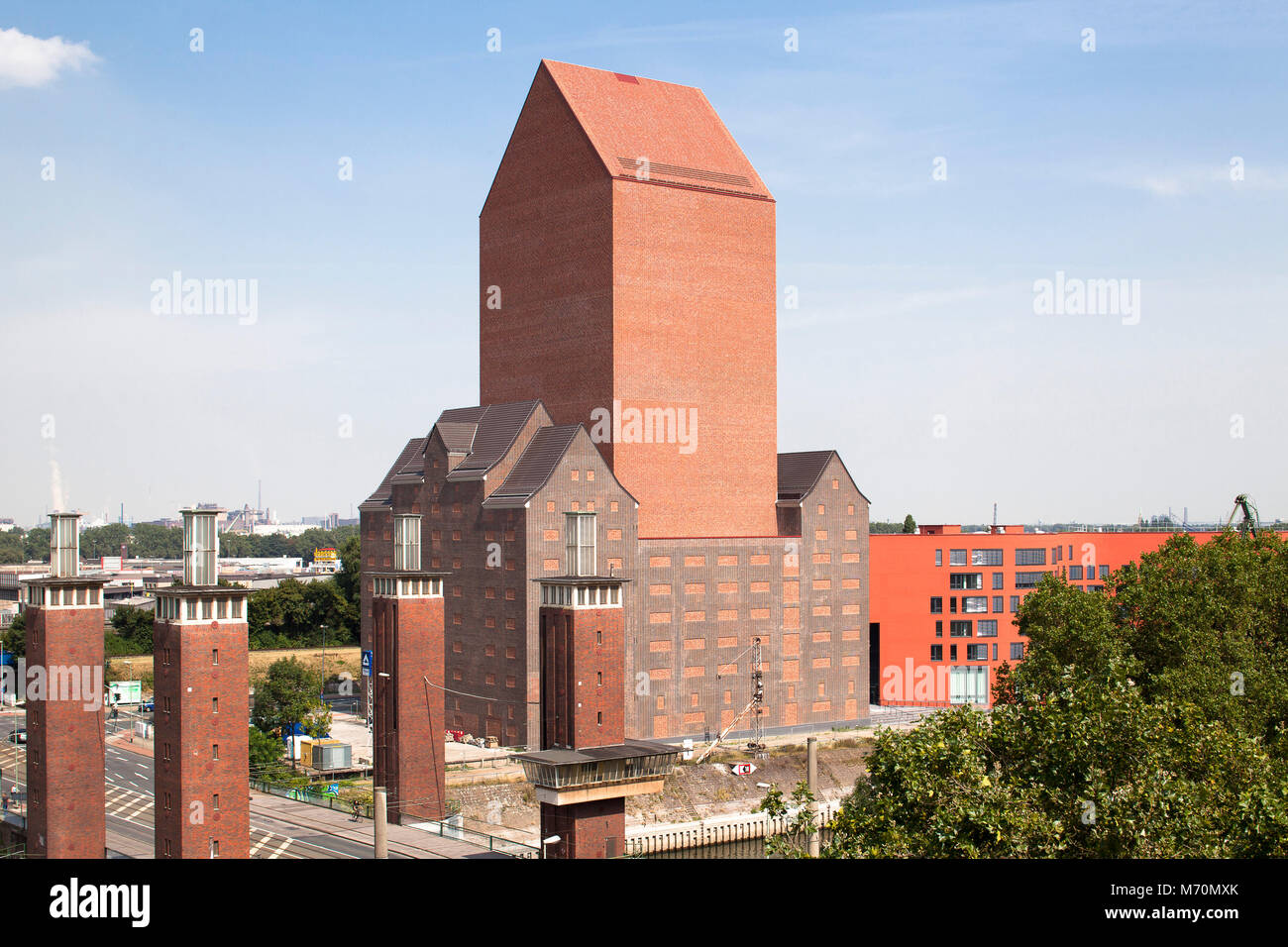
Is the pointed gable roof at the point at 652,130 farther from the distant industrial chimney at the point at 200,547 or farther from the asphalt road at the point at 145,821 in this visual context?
the asphalt road at the point at 145,821

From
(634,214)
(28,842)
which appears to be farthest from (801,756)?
(28,842)

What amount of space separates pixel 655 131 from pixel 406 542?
36.7 m

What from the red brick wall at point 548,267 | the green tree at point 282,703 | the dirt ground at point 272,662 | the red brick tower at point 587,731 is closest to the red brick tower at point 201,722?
the red brick tower at point 587,731

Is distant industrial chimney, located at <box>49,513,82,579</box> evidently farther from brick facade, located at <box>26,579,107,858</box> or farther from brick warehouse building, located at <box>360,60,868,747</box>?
brick warehouse building, located at <box>360,60,868,747</box>

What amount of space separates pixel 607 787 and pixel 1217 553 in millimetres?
33293

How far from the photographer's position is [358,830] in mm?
63656

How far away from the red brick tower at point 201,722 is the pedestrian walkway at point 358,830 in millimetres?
9892

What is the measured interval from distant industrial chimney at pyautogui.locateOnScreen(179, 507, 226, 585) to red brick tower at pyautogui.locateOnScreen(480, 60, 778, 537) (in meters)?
36.0

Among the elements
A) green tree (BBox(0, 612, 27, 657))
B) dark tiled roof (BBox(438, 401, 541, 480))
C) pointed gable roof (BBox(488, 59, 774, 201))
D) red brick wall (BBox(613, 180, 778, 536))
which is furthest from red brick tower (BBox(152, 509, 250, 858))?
green tree (BBox(0, 612, 27, 657))

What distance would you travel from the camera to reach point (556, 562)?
81.1 m

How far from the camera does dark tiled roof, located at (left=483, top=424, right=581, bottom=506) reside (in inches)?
3201

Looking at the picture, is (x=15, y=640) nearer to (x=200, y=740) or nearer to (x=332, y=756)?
(x=332, y=756)

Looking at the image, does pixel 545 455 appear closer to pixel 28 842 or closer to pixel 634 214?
pixel 634 214
